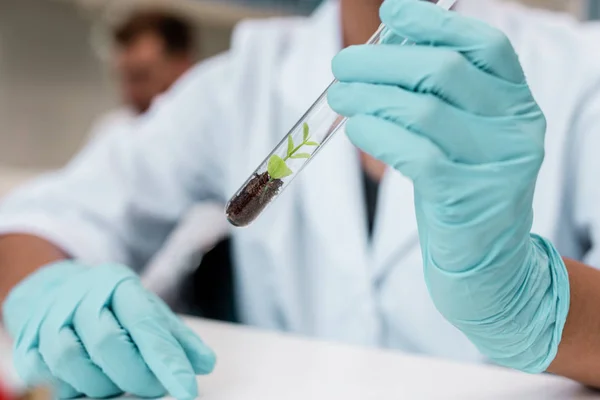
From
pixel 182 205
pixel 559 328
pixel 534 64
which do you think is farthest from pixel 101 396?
pixel 534 64

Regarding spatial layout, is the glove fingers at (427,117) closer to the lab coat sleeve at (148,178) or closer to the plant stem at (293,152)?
the plant stem at (293,152)

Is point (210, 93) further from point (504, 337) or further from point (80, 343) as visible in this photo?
point (504, 337)

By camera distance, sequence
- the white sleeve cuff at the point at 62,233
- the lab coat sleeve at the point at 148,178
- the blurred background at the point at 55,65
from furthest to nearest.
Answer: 1. the blurred background at the point at 55,65
2. the lab coat sleeve at the point at 148,178
3. the white sleeve cuff at the point at 62,233

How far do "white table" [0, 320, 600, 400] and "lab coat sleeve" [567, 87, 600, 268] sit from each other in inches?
10.0

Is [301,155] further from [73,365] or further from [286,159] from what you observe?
[73,365]

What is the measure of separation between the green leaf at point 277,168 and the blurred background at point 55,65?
84.2 inches

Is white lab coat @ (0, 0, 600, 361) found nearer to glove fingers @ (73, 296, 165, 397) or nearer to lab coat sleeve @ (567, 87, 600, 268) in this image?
lab coat sleeve @ (567, 87, 600, 268)

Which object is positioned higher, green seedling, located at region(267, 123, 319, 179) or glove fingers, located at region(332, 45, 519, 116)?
glove fingers, located at region(332, 45, 519, 116)

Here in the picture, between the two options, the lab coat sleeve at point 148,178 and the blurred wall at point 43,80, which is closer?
the lab coat sleeve at point 148,178

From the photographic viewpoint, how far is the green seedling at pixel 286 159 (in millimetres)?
631

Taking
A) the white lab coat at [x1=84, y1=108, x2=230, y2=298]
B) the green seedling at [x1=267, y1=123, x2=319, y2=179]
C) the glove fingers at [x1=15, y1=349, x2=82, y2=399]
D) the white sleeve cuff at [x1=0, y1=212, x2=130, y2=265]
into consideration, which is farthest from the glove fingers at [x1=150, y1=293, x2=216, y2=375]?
the white lab coat at [x1=84, y1=108, x2=230, y2=298]

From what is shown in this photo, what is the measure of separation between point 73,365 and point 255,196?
0.90 feet

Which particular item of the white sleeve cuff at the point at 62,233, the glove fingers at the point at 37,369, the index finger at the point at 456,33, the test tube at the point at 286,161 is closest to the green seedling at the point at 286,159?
the test tube at the point at 286,161

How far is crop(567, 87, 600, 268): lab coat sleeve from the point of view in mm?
969
